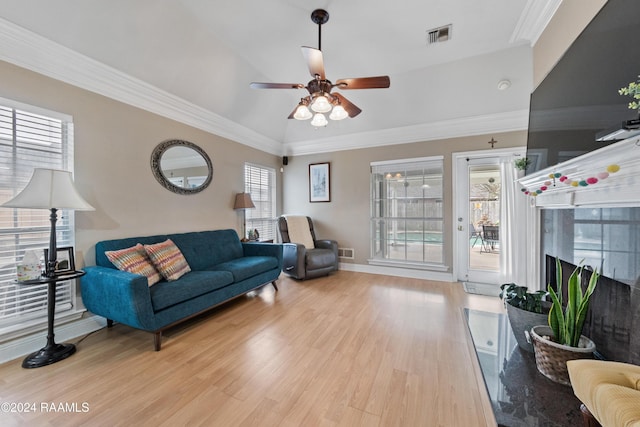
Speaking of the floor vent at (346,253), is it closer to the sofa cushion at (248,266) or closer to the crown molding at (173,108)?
the sofa cushion at (248,266)

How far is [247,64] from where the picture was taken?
327cm

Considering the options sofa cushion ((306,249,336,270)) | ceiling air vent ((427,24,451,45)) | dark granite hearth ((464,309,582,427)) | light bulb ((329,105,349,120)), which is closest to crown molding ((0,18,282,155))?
Answer: light bulb ((329,105,349,120))

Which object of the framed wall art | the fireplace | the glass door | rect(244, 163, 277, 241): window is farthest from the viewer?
the framed wall art

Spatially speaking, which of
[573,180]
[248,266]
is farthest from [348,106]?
[248,266]

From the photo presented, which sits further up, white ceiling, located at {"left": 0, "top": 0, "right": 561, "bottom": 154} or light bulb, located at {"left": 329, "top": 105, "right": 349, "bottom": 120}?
white ceiling, located at {"left": 0, "top": 0, "right": 561, "bottom": 154}

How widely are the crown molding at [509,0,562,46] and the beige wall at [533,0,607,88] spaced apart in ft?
0.18

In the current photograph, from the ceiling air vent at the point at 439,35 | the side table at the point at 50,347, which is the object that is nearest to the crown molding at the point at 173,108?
the ceiling air vent at the point at 439,35

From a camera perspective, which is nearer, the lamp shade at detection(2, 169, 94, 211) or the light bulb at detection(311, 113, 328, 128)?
the lamp shade at detection(2, 169, 94, 211)

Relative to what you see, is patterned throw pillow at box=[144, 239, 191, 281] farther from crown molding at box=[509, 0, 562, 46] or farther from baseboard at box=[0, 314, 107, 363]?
crown molding at box=[509, 0, 562, 46]

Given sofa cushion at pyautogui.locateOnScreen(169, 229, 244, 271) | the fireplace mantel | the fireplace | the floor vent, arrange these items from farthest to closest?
the floor vent, sofa cushion at pyautogui.locateOnScreen(169, 229, 244, 271), the fireplace, the fireplace mantel

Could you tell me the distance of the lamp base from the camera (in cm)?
185

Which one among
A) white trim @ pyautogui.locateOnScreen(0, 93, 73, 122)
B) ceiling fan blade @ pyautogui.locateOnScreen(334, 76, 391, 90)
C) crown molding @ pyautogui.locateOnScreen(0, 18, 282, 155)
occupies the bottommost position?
Answer: white trim @ pyautogui.locateOnScreen(0, 93, 73, 122)

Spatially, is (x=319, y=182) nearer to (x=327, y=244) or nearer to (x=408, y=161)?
(x=327, y=244)

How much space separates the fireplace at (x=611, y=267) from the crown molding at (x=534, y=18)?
1708mm
